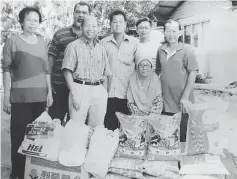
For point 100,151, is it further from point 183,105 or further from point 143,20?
point 143,20

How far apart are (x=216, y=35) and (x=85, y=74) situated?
1012 mm

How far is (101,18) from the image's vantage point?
2139mm

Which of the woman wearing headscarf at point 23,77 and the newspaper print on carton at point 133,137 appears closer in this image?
the newspaper print on carton at point 133,137

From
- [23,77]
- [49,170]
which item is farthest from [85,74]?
[49,170]

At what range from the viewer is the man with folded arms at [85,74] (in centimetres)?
179

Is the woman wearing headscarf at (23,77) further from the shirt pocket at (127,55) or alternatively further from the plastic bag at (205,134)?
the plastic bag at (205,134)

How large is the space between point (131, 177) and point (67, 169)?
0.40 m

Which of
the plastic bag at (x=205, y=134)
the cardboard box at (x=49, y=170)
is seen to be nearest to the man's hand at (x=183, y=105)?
the plastic bag at (x=205, y=134)

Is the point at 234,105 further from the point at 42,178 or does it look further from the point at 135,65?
the point at 42,178

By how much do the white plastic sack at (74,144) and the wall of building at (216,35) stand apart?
1.04 metres

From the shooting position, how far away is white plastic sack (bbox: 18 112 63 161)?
1690mm

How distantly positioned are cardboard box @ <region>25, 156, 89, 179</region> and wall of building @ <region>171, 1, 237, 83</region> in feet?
3.89

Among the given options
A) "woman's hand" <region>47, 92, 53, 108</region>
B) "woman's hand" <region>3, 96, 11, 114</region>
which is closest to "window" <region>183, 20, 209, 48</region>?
"woman's hand" <region>47, 92, 53, 108</region>

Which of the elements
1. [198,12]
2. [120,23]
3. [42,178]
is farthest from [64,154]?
[198,12]
